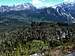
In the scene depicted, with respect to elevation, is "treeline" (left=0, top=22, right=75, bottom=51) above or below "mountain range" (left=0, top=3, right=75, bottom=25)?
below

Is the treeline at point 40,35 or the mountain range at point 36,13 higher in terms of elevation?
the mountain range at point 36,13

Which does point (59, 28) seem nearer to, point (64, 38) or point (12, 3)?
point (64, 38)

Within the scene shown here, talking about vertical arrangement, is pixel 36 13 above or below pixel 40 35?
above

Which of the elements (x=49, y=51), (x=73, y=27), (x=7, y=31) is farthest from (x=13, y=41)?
A: (x=73, y=27)

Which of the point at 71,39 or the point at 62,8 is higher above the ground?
the point at 62,8

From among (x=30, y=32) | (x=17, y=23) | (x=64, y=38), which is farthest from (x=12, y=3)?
(x=64, y=38)

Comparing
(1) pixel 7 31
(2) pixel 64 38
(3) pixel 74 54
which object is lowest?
(3) pixel 74 54

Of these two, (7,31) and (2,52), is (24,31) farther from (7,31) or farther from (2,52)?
(2,52)

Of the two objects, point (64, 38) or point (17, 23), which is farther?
point (64, 38)
